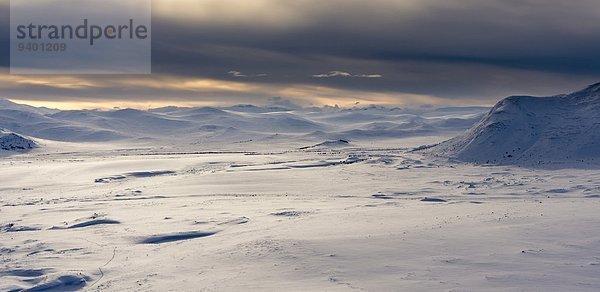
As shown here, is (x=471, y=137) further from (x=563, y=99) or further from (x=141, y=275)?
(x=141, y=275)

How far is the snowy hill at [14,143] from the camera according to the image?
92.1 m

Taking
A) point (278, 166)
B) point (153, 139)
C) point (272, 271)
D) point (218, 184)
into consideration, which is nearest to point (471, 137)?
point (278, 166)

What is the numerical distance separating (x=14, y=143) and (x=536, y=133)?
80.5m

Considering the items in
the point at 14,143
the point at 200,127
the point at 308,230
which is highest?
→ the point at 200,127

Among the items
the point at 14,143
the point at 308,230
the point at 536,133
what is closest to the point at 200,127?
the point at 14,143

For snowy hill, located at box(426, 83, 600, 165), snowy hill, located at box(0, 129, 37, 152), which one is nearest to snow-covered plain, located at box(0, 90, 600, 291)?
snowy hill, located at box(426, 83, 600, 165)

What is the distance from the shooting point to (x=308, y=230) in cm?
1856

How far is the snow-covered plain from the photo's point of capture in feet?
43.0

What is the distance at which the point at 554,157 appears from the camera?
42.1 metres

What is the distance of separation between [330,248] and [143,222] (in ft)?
29.5

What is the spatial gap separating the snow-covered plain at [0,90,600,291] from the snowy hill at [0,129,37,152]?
2233 inches

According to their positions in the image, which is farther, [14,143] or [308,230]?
[14,143]

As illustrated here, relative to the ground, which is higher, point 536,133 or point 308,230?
point 536,133

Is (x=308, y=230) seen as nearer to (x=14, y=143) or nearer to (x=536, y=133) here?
(x=536, y=133)
